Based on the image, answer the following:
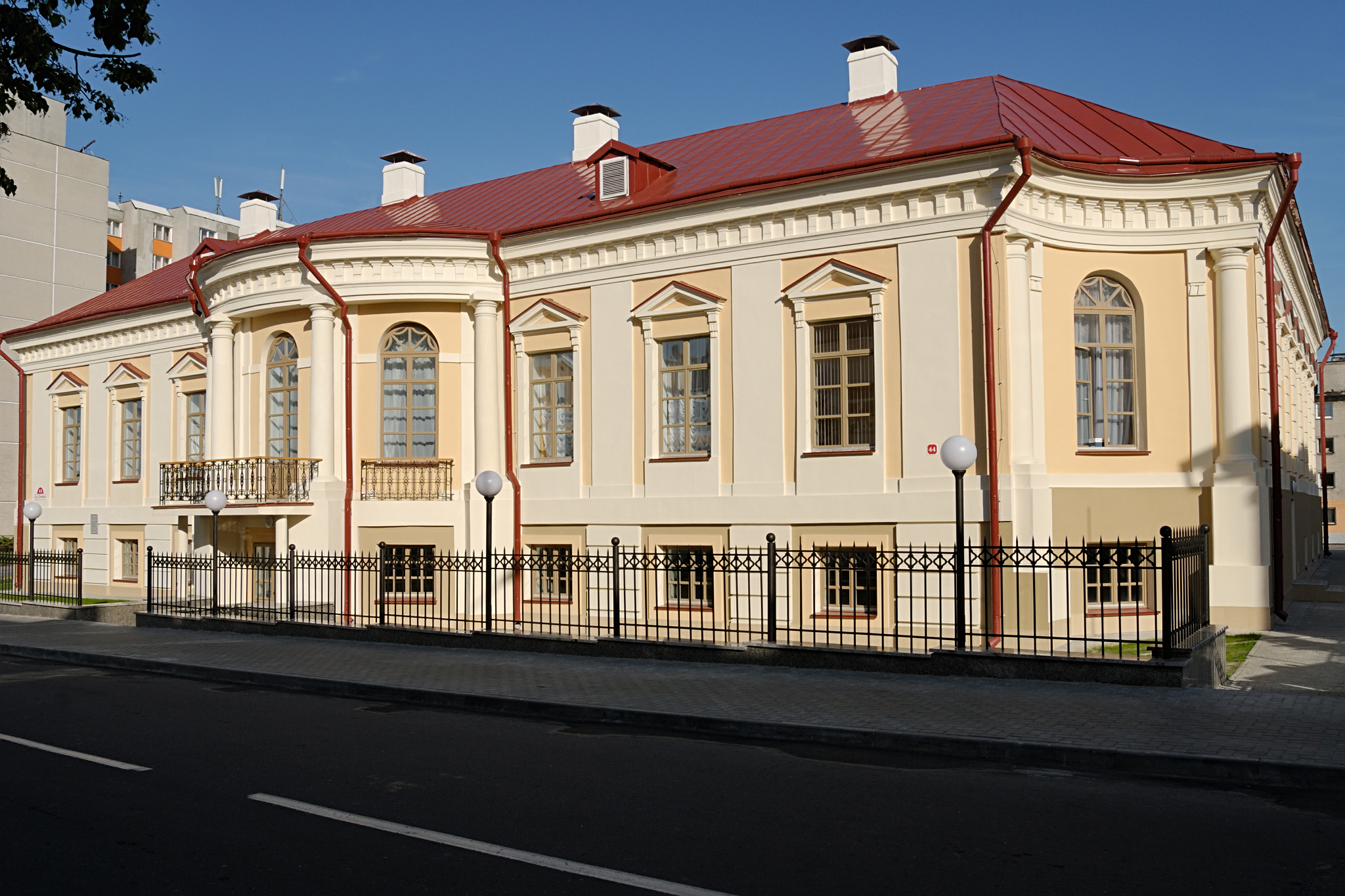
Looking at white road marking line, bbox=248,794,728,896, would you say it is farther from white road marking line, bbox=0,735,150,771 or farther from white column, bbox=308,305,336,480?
white column, bbox=308,305,336,480

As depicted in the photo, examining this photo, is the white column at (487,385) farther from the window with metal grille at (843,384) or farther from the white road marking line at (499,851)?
the white road marking line at (499,851)

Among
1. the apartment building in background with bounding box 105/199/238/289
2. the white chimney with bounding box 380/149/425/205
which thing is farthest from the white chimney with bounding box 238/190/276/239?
the apartment building in background with bounding box 105/199/238/289

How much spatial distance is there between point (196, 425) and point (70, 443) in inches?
228

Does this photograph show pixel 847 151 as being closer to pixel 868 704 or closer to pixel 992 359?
pixel 992 359

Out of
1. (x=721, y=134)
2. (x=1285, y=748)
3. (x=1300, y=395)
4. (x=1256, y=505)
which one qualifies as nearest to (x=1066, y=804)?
(x=1285, y=748)

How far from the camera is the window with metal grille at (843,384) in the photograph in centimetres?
1661

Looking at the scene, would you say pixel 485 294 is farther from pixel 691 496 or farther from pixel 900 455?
pixel 900 455

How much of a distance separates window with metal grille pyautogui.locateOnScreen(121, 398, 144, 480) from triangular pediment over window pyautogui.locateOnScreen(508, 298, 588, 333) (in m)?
11.9

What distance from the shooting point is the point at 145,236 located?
62906mm

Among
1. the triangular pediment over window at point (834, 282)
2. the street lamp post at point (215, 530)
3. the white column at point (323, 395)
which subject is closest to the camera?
the triangular pediment over window at point (834, 282)

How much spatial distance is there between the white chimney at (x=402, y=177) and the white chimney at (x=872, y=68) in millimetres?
11840

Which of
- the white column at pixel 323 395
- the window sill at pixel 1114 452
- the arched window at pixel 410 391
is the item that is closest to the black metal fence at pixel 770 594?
the window sill at pixel 1114 452

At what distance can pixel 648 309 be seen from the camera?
1856 centimetres

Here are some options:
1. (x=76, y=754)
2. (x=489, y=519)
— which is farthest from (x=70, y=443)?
(x=76, y=754)
